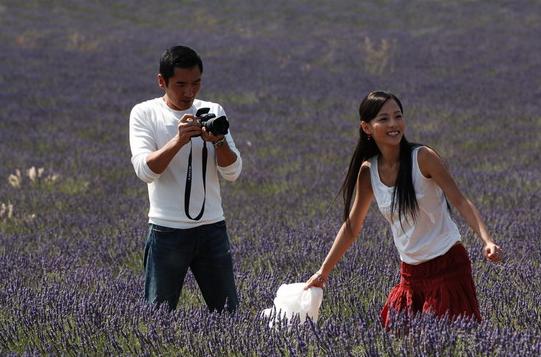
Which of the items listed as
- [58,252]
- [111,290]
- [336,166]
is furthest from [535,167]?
[111,290]

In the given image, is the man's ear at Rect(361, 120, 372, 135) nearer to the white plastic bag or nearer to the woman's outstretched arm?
the woman's outstretched arm

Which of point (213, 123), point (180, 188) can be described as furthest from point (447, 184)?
point (180, 188)

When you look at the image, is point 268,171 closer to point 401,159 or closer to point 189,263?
point 189,263

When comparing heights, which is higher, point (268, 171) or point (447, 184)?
point (447, 184)

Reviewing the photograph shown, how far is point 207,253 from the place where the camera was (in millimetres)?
3559

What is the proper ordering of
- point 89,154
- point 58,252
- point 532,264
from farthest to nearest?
point 89,154 → point 58,252 → point 532,264

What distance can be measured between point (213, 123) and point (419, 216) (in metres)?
0.91

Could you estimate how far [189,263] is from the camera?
11.7 feet

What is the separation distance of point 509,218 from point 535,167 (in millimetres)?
3214

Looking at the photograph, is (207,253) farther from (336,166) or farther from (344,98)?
(344,98)

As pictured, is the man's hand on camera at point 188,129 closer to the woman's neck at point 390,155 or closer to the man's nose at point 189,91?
the man's nose at point 189,91

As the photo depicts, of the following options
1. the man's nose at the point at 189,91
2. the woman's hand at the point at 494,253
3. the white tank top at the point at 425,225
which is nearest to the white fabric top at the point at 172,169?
the man's nose at the point at 189,91

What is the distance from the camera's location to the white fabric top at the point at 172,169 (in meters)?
3.46

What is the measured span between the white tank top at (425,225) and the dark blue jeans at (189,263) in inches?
29.0
